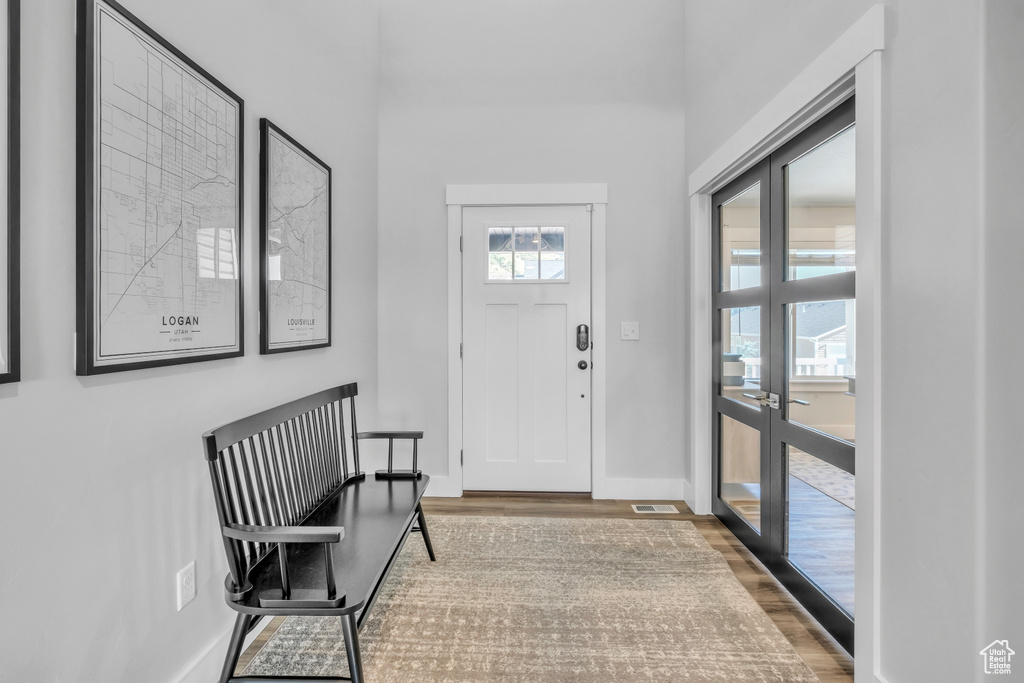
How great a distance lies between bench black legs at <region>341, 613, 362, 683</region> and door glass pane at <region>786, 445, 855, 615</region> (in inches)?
64.4

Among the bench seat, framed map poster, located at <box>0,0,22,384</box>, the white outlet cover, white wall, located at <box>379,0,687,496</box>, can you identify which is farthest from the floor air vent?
framed map poster, located at <box>0,0,22,384</box>

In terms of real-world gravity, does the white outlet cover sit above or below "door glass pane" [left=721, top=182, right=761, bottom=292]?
below

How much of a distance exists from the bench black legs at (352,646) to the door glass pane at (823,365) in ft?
→ 5.48

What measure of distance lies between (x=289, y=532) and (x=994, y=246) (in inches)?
71.9

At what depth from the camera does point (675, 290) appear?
126 inches

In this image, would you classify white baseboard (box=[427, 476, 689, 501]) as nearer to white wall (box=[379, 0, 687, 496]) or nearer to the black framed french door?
white wall (box=[379, 0, 687, 496])

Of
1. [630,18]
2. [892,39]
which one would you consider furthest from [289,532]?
[630,18]

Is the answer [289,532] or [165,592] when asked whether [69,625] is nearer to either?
[165,592]

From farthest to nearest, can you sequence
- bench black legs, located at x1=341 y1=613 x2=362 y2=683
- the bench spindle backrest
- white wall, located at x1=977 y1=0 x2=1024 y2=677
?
the bench spindle backrest < bench black legs, located at x1=341 y1=613 x2=362 y2=683 < white wall, located at x1=977 y1=0 x2=1024 y2=677

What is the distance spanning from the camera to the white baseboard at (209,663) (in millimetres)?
1481

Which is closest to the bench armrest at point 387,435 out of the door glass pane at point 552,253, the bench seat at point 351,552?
the bench seat at point 351,552

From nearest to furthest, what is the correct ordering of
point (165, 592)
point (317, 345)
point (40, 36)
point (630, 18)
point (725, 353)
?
point (40, 36) → point (165, 592) → point (317, 345) → point (725, 353) → point (630, 18)

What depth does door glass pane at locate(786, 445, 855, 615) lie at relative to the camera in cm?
173

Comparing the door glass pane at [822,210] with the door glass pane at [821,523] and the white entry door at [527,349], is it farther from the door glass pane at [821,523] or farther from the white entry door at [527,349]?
the white entry door at [527,349]
